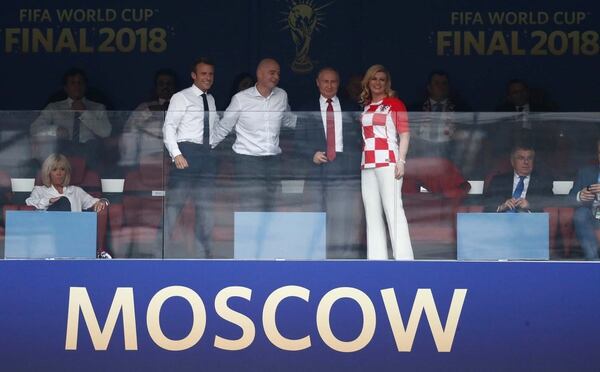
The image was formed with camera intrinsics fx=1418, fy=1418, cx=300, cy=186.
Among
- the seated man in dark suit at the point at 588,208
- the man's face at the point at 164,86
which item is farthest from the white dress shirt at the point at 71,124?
the seated man in dark suit at the point at 588,208

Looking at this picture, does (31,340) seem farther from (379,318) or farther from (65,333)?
(379,318)

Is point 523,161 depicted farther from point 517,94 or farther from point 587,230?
point 517,94

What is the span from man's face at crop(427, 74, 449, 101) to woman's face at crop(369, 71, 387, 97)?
2.51m

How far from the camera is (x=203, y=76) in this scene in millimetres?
9453

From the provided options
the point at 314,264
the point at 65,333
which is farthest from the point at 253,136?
the point at 65,333

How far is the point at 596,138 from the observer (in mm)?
8906

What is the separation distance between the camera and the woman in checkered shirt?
888 centimetres

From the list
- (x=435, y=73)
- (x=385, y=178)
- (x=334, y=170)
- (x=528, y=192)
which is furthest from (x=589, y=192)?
(x=435, y=73)

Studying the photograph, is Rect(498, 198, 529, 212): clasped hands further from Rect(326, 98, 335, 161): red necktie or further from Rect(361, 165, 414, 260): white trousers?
Rect(326, 98, 335, 161): red necktie

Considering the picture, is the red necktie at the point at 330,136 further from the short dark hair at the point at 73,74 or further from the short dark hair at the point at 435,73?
the short dark hair at the point at 73,74

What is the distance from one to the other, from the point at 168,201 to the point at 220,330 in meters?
0.87

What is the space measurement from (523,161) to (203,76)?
2.20 m

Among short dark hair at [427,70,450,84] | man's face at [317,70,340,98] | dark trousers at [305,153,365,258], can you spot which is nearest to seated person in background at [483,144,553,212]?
dark trousers at [305,153,365,258]

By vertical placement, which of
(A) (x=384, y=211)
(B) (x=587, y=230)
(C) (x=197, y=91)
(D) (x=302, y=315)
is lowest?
(D) (x=302, y=315)
